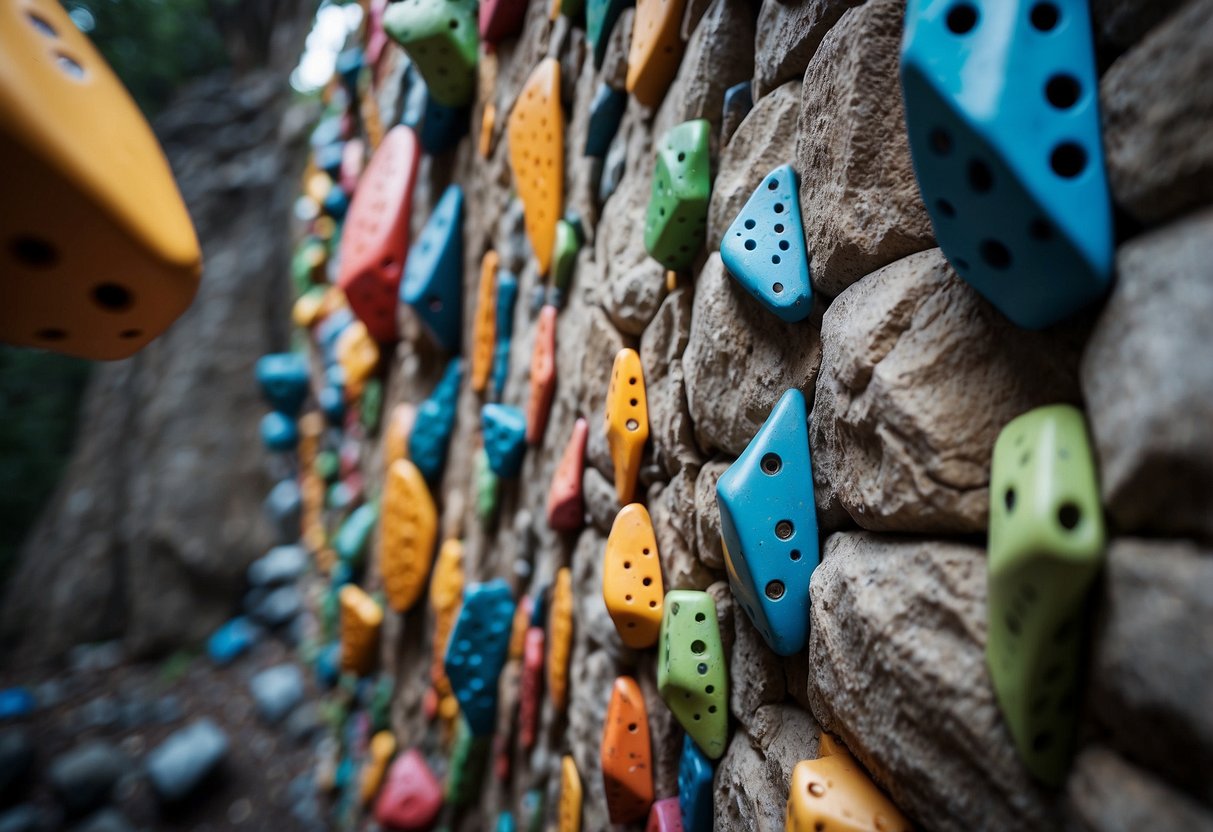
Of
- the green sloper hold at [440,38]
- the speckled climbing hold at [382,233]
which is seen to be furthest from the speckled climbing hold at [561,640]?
the green sloper hold at [440,38]

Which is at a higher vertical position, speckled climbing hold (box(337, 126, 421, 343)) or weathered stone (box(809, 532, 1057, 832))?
speckled climbing hold (box(337, 126, 421, 343))

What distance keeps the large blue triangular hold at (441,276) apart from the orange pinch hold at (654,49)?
2.70ft

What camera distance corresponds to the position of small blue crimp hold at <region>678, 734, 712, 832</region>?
650 millimetres

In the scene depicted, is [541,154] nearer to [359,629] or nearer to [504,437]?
[504,437]

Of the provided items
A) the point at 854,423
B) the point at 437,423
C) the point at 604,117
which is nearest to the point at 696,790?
the point at 854,423

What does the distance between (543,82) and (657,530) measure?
845mm

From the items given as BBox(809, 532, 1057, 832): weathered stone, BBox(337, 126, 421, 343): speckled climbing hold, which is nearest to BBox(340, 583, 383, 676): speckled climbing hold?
BBox(337, 126, 421, 343): speckled climbing hold

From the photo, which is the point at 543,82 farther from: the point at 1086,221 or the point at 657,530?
the point at 1086,221

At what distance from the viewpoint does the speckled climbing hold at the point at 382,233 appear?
A: 1.67 meters

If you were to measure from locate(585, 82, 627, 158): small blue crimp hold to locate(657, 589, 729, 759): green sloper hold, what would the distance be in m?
0.71

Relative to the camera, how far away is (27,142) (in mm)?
408

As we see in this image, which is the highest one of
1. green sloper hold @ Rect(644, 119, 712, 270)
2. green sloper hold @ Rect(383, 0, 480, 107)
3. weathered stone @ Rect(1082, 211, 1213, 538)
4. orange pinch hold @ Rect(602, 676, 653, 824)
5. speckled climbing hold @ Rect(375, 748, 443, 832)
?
green sloper hold @ Rect(383, 0, 480, 107)

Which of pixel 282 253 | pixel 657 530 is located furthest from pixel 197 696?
pixel 657 530

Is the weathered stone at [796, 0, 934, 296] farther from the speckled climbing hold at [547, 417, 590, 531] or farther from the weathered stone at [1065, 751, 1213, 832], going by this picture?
the speckled climbing hold at [547, 417, 590, 531]
